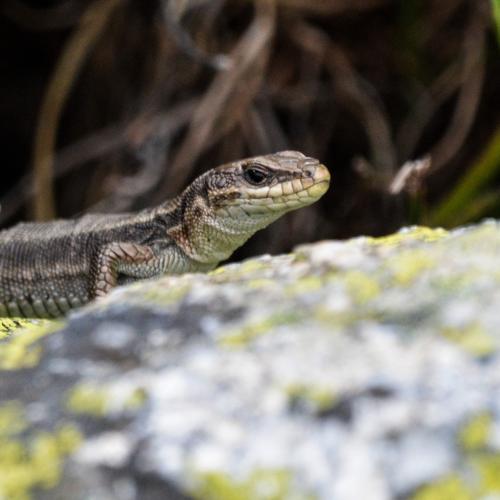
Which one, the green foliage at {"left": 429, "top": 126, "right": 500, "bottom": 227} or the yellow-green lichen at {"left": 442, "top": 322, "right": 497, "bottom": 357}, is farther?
the green foliage at {"left": 429, "top": 126, "right": 500, "bottom": 227}

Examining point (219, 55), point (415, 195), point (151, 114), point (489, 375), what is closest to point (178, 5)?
point (219, 55)

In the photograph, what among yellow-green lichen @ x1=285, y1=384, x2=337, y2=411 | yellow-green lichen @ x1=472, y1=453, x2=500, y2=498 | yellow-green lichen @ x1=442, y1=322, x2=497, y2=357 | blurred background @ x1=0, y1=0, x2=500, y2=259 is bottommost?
blurred background @ x1=0, y1=0, x2=500, y2=259

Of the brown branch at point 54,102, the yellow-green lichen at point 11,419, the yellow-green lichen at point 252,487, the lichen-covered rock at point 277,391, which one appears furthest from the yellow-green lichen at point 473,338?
the brown branch at point 54,102

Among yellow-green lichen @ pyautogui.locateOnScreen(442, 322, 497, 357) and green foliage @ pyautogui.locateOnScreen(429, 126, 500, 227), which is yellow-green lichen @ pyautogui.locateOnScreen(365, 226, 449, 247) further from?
green foliage @ pyautogui.locateOnScreen(429, 126, 500, 227)

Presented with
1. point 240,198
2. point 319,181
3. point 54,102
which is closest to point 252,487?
point 319,181

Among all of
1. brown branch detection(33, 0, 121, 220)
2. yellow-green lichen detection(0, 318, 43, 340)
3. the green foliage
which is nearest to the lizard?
yellow-green lichen detection(0, 318, 43, 340)

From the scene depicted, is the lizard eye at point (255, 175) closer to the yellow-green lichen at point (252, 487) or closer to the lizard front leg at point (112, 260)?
the lizard front leg at point (112, 260)
